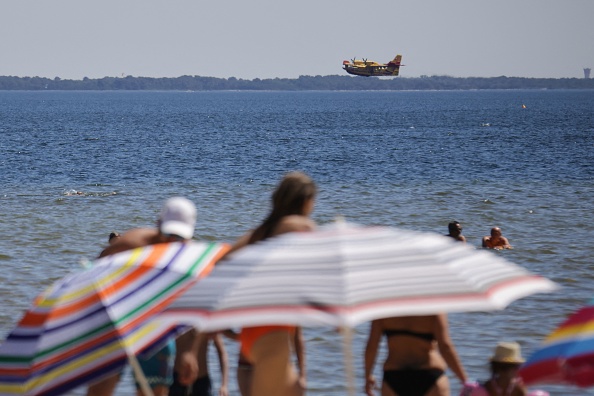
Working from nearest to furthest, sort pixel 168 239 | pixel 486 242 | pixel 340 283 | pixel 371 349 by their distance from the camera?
pixel 340 283, pixel 168 239, pixel 371 349, pixel 486 242

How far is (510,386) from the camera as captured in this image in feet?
18.4

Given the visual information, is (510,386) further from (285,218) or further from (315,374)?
(315,374)

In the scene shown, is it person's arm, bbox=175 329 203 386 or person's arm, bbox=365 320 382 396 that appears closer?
person's arm, bbox=175 329 203 386

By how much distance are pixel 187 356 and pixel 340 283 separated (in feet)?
5.14

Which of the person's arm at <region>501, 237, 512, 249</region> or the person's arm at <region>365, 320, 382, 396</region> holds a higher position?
the person's arm at <region>365, 320, 382, 396</region>

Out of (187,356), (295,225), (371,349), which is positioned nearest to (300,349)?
(371,349)

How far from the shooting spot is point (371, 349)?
18.8 feet

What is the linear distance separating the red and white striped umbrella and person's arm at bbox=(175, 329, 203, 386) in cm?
73

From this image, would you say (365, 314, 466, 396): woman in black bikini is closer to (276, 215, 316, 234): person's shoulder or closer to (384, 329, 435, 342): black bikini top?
(384, 329, 435, 342): black bikini top

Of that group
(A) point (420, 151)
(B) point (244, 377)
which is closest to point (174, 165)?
(A) point (420, 151)

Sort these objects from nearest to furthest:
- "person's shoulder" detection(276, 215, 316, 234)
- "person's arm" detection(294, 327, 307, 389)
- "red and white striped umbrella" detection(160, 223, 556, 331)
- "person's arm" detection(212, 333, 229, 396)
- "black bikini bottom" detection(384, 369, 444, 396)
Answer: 1. "red and white striped umbrella" detection(160, 223, 556, 331)
2. "person's shoulder" detection(276, 215, 316, 234)
3. "person's arm" detection(294, 327, 307, 389)
4. "black bikini bottom" detection(384, 369, 444, 396)
5. "person's arm" detection(212, 333, 229, 396)

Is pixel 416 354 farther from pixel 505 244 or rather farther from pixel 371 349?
pixel 505 244

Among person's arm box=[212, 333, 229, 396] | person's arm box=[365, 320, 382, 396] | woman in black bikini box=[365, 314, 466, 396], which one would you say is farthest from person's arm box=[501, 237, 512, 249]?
woman in black bikini box=[365, 314, 466, 396]

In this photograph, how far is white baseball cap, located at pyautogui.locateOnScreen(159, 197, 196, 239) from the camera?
18.1ft
